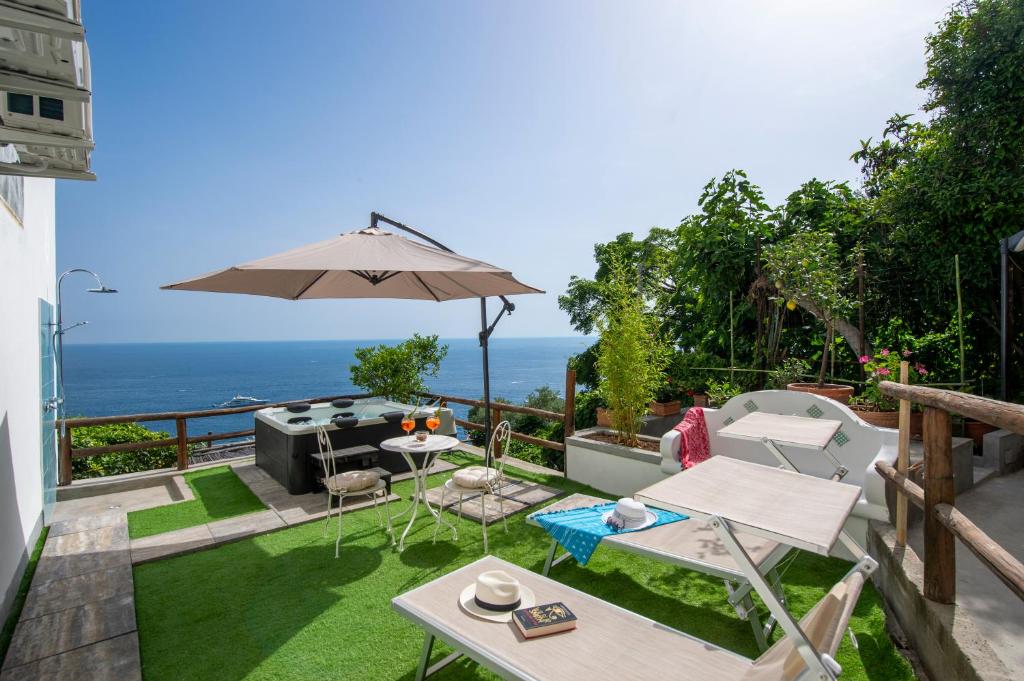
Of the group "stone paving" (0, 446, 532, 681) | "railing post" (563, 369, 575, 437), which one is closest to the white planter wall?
"railing post" (563, 369, 575, 437)

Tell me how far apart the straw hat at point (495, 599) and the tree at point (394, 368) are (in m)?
5.70

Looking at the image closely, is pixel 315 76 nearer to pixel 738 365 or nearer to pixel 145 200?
pixel 738 365

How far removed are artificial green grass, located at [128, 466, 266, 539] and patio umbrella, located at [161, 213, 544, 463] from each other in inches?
79.4

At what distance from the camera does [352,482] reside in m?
3.99

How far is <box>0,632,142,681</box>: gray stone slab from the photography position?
239 centimetres

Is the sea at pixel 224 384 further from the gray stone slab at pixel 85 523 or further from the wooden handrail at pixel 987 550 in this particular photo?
the wooden handrail at pixel 987 550

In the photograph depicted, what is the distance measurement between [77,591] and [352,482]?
1.70 m

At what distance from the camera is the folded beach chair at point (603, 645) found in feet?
4.98

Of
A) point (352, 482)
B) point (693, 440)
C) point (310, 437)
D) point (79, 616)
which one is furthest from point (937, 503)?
point (310, 437)

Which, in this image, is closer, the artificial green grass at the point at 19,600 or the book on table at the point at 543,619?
the book on table at the point at 543,619

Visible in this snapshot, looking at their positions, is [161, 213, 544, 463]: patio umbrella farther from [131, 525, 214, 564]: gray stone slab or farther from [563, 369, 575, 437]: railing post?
[131, 525, 214, 564]: gray stone slab

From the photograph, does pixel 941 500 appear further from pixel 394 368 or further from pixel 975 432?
pixel 394 368

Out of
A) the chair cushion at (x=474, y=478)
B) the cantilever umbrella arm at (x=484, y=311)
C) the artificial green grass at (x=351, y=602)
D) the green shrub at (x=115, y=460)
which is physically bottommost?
the green shrub at (x=115, y=460)

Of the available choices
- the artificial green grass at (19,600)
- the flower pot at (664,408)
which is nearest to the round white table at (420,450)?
the artificial green grass at (19,600)
